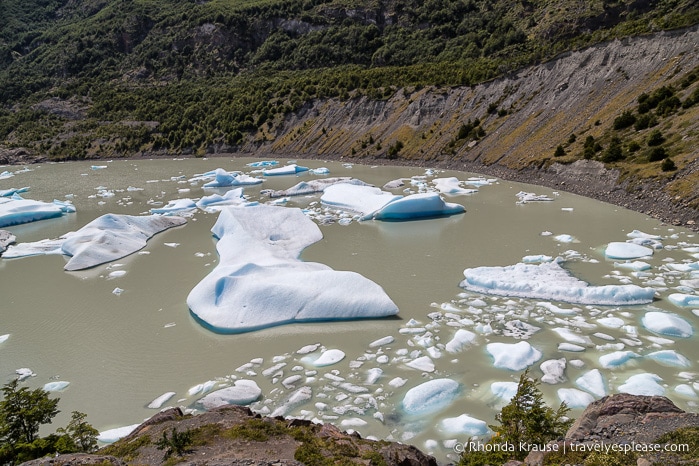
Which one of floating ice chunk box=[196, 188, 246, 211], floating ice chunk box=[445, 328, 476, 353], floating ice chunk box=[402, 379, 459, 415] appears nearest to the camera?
floating ice chunk box=[402, 379, 459, 415]

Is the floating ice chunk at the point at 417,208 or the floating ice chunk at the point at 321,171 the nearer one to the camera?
the floating ice chunk at the point at 417,208

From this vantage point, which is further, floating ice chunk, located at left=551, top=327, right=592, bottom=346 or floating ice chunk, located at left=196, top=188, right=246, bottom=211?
floating ice chunk, located at left=196, top=188, right=246, bottom=211

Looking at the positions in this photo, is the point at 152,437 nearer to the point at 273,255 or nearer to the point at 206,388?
the point at 206,388

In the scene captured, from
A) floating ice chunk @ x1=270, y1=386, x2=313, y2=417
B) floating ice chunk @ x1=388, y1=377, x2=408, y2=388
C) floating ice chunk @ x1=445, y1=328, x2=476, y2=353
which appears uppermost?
floating ice chunk @ x1=445, y1=328, x2=476, y2=353

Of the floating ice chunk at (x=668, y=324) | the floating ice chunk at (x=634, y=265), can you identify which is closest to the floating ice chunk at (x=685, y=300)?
the floating ice chunk at (x=668, y=324)

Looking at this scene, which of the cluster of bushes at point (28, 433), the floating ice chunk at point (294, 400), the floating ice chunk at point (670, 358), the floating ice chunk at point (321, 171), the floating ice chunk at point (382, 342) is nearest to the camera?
the cluster of bushes at point (28, 433)

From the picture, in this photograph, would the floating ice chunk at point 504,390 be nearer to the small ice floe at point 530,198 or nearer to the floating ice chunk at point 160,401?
the floating ice chunk at point 160,401

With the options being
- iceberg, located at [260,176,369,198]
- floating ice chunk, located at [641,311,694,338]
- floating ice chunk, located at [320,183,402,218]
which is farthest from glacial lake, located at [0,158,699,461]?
iceberg, located at [260,176,369,198]

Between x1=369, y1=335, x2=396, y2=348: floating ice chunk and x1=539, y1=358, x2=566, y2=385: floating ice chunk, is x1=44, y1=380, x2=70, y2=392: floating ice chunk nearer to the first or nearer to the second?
x1=369, y1=335, x2=396, y2=348: floating ice chunk

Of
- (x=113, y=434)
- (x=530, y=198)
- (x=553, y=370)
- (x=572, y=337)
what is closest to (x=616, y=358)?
(x=572, y=337)
